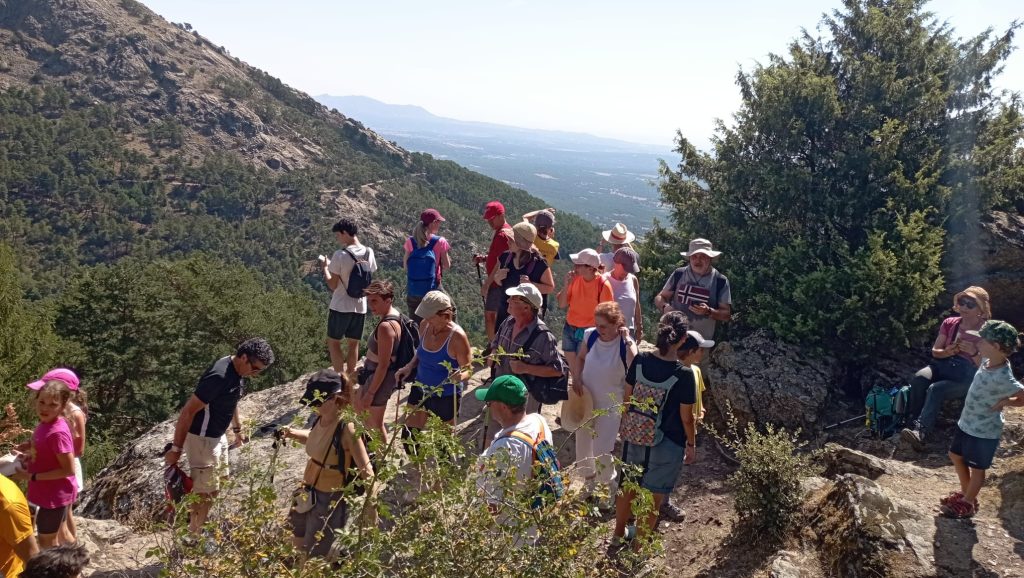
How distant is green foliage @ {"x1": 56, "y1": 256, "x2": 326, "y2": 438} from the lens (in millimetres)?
21344

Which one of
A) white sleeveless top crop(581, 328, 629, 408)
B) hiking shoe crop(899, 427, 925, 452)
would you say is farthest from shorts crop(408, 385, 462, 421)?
hiking shoe crop(899, 427, 925, 452)

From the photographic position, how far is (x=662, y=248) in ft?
32.1

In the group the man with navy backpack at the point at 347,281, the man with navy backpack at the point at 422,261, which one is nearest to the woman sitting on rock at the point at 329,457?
the man with navy backpack at the point at 347,281

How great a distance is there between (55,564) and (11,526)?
27.5 inches

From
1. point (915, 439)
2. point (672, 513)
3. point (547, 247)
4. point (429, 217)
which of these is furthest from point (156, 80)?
point (915, 439)

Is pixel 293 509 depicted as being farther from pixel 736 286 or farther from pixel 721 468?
pixel 736 286

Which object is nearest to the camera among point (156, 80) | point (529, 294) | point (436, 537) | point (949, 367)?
point (436, 537)

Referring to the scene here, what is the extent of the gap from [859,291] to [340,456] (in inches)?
259

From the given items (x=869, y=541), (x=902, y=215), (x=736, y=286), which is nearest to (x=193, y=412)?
(x=869, y=541)

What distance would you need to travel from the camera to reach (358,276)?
21.9 feet

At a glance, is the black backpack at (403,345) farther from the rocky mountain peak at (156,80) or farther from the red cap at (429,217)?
the rocky mountain peak at (156,80)

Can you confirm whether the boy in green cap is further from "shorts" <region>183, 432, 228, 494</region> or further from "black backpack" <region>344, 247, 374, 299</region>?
"black backpack" <region>344, 247, 374, 299</region>

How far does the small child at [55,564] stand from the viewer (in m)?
2.72

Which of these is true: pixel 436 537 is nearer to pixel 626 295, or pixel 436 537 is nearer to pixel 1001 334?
pixel 1001 334
